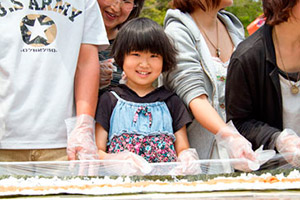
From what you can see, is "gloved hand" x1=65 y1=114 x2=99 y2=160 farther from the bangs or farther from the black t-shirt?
the bangs

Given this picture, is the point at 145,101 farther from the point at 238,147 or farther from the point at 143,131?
the point at 238,147

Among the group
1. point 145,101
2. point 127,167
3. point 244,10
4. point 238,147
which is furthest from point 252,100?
point 244,10

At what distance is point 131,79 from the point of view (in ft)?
6.05

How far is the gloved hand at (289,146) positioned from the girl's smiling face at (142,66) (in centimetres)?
63

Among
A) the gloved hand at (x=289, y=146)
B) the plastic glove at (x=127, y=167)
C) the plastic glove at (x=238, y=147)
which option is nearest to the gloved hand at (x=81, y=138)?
the plastic glove at (x=127, y=167)

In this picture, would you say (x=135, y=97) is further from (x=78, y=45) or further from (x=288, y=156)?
(x=288, y=156)

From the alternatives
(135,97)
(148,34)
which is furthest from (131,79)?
(148,34)

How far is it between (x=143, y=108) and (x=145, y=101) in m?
0.05

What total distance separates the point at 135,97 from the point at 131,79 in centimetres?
9

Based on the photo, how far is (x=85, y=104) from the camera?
5.56ft

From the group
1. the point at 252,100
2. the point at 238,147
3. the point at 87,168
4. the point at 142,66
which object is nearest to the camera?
the point at 87,168

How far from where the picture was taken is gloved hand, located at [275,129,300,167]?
1376 mm

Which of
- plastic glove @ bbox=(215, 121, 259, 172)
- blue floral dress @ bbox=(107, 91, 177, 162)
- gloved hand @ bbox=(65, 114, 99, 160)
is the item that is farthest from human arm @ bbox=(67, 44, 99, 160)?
plastic glove @ bbox=(215, 121, 259, 172)

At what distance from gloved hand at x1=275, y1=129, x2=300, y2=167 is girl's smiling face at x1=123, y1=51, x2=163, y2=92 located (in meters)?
0.63
